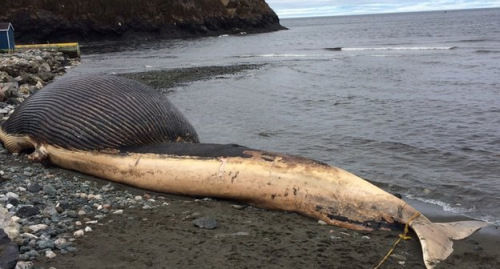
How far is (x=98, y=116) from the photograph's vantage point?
259 inches

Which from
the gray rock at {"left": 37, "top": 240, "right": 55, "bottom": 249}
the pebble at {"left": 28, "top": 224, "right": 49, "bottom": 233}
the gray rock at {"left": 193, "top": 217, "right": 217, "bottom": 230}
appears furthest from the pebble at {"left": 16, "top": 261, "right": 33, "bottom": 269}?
the gray rock at {"left": 193, "top": 217, "right": 217, "bottom": 230}

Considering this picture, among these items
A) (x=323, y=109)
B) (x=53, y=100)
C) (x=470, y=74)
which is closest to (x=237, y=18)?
(x=470, y=74)

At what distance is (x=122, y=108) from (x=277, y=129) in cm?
A: 527

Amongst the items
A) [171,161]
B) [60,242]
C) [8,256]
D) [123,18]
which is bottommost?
[60,242]

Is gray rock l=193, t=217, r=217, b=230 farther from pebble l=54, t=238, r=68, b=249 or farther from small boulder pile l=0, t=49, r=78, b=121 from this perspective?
small boulder pile l=0, t=49, r=78, b=121

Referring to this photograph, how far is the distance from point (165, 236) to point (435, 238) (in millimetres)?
2549

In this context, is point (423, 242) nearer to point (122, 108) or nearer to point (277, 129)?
point (122, 108)

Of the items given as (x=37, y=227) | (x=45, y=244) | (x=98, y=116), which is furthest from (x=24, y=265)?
(x=98, y=116)

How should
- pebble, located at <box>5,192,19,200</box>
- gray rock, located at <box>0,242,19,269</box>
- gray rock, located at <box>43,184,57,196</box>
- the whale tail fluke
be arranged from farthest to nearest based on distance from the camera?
1. gray rock, located at <box>43,184,57,196</box>
2. pebble, located at <box>5,192,19,200</box>
3. the whale tail fluke
4. gray rock, located at <box>0,242,19,269</box>

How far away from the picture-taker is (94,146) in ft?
21.0

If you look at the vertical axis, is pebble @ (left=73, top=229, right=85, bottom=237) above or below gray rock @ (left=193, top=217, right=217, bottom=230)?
above

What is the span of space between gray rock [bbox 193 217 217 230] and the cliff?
208 ft

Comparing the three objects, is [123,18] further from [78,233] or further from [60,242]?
[60,242]

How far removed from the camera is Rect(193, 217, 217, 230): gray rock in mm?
5023
